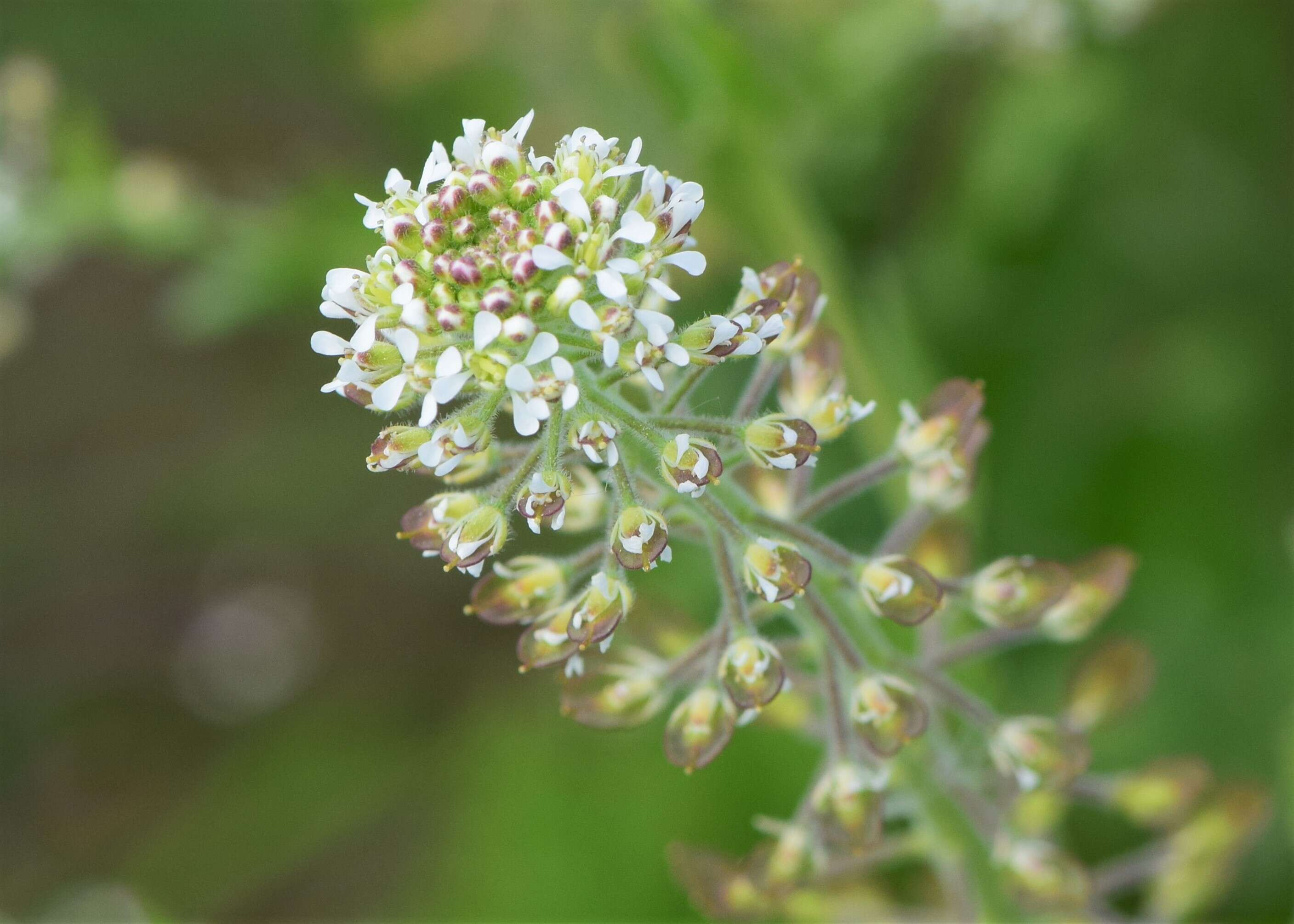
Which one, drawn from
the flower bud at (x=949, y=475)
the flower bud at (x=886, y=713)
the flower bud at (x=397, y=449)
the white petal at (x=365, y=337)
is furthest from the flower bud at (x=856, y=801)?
the white petal at (x=365, y=337)

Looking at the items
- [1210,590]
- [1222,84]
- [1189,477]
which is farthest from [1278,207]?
[1210,590]

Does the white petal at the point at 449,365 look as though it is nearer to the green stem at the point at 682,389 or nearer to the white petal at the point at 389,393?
the white petal at the point at 389,393

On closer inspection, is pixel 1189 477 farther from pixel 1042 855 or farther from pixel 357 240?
pixel 357 240

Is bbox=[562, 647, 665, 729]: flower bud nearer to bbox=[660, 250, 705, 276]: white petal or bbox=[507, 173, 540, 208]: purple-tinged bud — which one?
bbox=[660, 250, 705, 276]: white petal

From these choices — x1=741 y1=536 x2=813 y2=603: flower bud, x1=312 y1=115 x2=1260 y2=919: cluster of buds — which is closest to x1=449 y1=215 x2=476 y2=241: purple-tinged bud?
x1=312 y1=115 x2=1260 y2=919: cluster of buds

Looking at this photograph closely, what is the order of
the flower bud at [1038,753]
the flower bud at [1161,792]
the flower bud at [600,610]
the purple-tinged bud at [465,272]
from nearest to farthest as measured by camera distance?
the purple-tinged bud at [465,272] < the flower bud at [600,610] < the flower bud at [1038,753] < the flower bud at [1161,792]

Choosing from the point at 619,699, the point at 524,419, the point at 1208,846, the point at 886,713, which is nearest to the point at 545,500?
the point at 524,419
